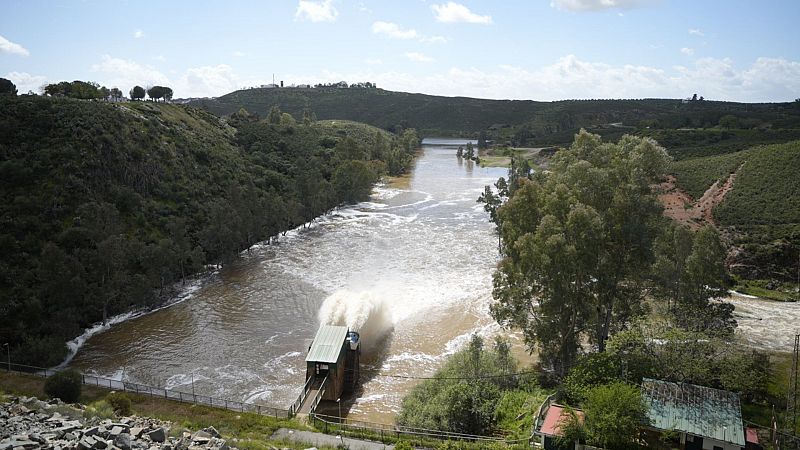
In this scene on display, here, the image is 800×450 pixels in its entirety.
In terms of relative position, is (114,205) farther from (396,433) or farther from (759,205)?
(759,205)

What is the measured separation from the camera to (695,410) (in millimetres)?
23281

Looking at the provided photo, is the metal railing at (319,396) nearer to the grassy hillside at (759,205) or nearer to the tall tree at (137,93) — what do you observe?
the grassy hillside at (759,205)

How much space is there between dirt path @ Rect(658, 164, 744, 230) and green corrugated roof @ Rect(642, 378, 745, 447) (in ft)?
148

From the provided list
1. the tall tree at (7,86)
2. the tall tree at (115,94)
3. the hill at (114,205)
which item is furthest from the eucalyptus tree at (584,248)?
the tall tree at (115,94)

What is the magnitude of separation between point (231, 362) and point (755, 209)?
62.5 meters

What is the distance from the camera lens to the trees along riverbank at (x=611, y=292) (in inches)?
1021

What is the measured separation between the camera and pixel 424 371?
1396 inches

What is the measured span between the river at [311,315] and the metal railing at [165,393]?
65.0 inches

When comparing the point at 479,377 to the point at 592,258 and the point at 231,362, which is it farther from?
the point at 231,362

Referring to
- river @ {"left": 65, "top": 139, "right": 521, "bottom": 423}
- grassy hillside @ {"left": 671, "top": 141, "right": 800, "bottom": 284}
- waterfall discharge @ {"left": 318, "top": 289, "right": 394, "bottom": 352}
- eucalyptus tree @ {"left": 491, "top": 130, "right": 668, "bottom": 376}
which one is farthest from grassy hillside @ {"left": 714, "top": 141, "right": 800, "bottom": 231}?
waterfall discharge @ {"left": 318, "top": 289, "right": 394, "bottom": 352}

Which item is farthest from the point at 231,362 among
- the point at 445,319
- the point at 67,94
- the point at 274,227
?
the point at 67,94

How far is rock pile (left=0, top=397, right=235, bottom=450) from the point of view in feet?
54.2

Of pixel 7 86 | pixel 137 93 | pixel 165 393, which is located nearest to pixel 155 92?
pixel 137 93

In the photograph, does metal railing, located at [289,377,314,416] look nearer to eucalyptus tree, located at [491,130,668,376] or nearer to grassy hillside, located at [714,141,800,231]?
eucalyptus tree, located at [491,130,668,376]
